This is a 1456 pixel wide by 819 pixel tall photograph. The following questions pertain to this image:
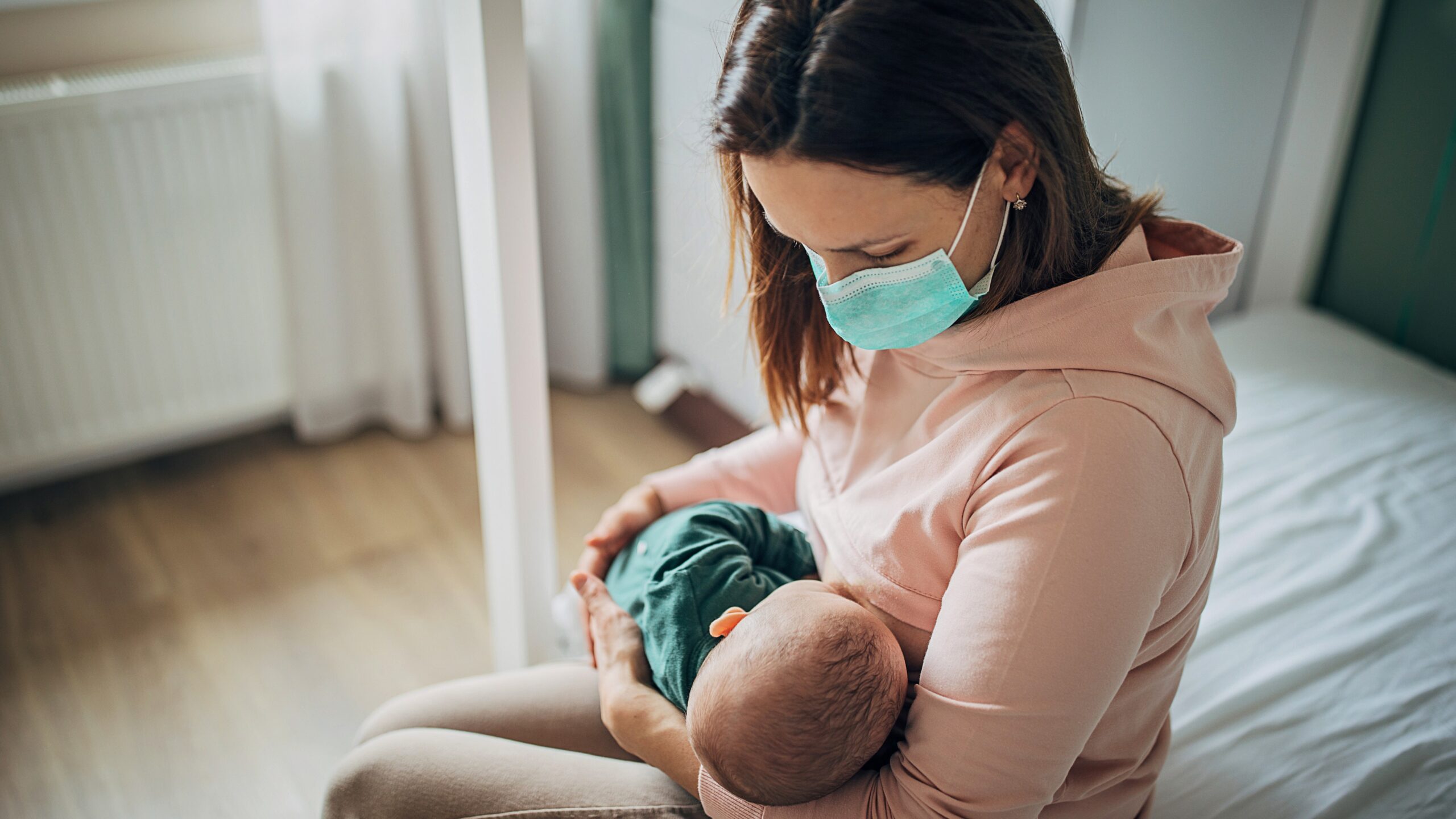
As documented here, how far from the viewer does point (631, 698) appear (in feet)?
3.51

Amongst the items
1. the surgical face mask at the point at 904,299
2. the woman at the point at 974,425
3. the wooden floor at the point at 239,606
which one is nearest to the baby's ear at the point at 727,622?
the woman at the point at 974,425

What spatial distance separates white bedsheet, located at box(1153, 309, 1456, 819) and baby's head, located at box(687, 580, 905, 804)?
431 millimetres

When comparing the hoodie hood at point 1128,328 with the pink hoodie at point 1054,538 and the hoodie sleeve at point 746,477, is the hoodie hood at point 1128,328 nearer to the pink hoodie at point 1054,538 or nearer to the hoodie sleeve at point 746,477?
the pink hoodie at point 1054,538

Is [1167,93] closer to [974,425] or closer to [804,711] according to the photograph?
[974,425]

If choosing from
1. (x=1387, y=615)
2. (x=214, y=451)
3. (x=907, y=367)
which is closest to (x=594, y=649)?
(x=907, y=367)

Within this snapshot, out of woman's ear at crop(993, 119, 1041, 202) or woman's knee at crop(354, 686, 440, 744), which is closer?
A: woman's ear at crop(993, 119, 1041, 202)

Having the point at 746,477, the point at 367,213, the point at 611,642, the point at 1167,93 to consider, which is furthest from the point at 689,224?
the point at 611,642

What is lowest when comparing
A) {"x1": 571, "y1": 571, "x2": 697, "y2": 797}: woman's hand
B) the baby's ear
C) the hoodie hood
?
{"x1": 571, "y1": 571, "x2": 697, "y2": 797}: woman's hand

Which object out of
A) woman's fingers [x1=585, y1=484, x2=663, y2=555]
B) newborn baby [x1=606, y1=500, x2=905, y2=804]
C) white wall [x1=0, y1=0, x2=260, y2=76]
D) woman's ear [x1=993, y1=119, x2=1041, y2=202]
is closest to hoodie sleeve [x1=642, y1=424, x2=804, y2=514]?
woman's fingers [x1=585, y1=484, x2=663, y2=555]

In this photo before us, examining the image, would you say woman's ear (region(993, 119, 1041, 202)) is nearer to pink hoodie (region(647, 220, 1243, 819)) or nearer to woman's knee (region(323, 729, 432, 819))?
pink hoodie (region(647, 220, 1243, 819))

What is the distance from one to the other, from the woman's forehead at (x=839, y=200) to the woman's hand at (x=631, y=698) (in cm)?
47

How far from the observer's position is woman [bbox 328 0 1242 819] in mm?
800

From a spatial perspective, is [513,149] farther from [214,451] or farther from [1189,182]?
[214,451]

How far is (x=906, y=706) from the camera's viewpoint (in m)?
1.00
